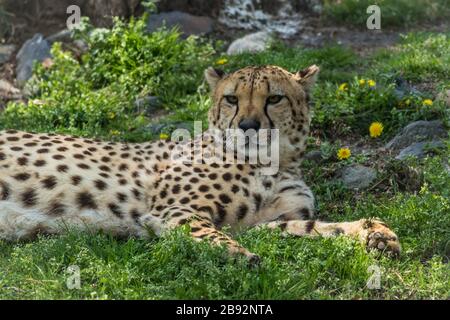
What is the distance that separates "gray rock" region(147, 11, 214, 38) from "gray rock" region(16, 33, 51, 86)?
3.85ft

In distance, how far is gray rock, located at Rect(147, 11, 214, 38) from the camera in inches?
381

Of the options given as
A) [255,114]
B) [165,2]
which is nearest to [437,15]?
[165,2]

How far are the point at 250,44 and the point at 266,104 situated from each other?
366cm

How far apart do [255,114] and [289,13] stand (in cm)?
520

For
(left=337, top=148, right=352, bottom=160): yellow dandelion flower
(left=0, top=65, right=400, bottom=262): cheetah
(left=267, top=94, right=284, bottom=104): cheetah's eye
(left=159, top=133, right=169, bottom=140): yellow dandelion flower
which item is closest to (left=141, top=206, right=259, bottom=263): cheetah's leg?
(left=0, top=65, right=400, bottom=262): cheetah

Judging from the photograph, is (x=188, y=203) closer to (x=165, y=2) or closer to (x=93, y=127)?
(x=93, y=127)

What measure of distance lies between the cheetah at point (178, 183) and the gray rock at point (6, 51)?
3801 millimetres

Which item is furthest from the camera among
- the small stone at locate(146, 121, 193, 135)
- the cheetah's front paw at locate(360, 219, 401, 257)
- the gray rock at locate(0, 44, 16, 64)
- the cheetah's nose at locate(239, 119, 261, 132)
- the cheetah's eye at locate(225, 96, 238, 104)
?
the gray rock at locate(0, 44, 16, 64)

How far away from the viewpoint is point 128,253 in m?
5.00

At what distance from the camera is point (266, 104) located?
5746 millimetres

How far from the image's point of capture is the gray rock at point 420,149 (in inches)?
256

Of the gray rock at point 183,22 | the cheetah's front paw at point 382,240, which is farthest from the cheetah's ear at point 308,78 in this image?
the gray rock at point 183,22

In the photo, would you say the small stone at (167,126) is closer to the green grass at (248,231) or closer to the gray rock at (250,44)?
the green grass at (248,231)

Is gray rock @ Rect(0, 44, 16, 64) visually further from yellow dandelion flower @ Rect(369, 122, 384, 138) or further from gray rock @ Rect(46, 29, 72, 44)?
yellow dandelion flower @ Rect(369, 122, 384, 138)
